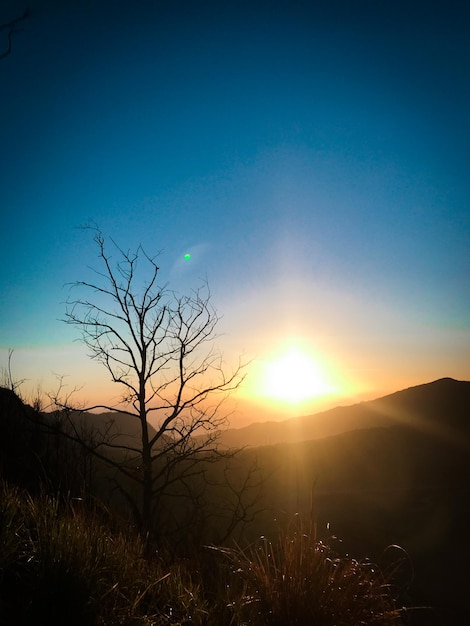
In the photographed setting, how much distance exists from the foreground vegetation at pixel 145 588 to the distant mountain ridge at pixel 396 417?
51.9 metres

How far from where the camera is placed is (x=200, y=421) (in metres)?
8.44

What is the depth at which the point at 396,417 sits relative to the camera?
242ft

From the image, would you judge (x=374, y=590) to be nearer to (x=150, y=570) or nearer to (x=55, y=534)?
(x=150, y=570)

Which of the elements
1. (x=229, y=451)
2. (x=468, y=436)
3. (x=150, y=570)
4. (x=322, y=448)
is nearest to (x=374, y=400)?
(x=468, y=436)

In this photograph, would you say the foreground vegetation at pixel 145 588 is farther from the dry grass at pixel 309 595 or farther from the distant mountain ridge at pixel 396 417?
the distant mountain ridge at pixel 396 417

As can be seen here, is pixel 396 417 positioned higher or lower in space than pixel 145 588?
lower

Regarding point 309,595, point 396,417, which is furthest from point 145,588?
point 396,417

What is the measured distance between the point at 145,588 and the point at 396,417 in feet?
258

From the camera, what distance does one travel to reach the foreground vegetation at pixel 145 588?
248cm

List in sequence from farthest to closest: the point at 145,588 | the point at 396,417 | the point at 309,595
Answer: the point at 396,417, the point at 145,588, the point at 309,595

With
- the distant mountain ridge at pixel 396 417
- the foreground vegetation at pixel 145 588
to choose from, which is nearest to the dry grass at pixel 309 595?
the foreground vegetation at pixel 145 588

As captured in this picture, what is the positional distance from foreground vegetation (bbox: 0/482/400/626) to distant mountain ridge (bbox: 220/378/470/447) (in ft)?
170

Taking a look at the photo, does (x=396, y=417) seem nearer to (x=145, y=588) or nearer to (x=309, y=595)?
(x=309, y=595)

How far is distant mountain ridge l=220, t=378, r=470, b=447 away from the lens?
65.6 m
